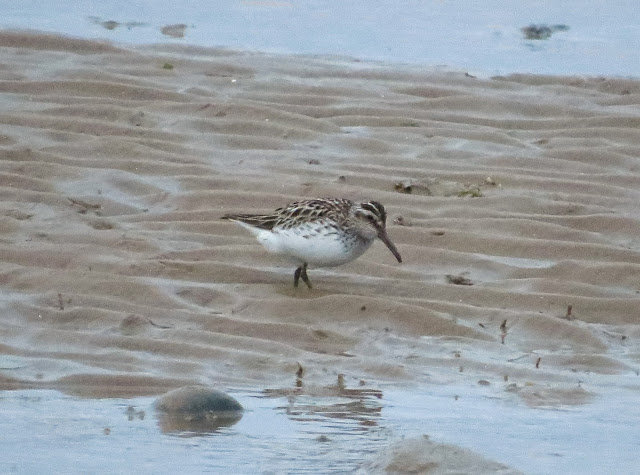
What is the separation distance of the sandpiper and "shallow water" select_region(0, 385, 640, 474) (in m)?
1.98

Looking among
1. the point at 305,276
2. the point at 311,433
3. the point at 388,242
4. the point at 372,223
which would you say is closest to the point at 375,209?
the point at 372,223

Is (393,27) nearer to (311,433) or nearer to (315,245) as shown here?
(315,245)

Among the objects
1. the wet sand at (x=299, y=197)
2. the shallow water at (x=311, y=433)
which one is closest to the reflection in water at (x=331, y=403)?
the shallow water at (x=311, y=433)

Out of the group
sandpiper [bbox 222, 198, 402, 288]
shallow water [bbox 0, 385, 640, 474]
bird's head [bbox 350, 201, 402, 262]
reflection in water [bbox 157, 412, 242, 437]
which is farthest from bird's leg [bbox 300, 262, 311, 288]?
reflection in water [bbox 157, 412, 242, 437]

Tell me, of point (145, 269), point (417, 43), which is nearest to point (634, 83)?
point (417, 43)

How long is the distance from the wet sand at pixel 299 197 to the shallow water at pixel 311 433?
0.23 meters

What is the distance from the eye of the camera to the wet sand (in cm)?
829

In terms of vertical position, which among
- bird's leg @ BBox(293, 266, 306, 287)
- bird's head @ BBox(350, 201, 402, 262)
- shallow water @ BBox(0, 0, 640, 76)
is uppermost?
shallow water @ BBox(0, 0, 640, 76)

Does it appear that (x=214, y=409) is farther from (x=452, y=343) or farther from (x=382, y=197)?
(x=382, y=197)

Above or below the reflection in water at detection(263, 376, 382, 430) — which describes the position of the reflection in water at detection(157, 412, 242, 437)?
below

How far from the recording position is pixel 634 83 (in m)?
15.2

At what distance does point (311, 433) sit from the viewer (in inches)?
284

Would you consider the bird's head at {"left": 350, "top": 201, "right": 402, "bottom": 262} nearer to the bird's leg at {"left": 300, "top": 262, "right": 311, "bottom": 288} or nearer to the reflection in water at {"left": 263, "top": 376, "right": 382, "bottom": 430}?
the bird's leg at {"left": 300, "top": 262, "right": 311, "bottom": 288}

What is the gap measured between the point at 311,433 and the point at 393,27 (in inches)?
472
